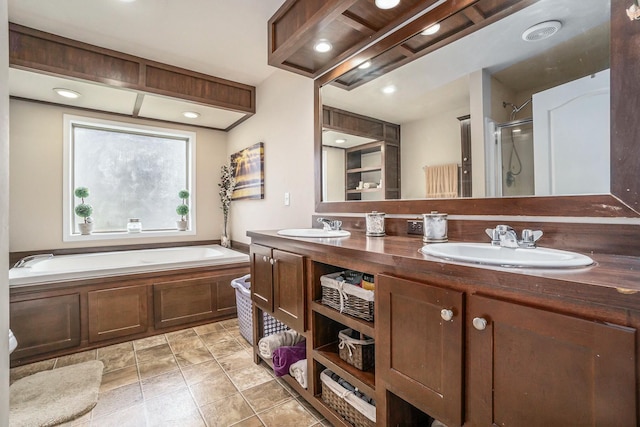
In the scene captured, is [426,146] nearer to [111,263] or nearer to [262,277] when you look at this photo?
[262,277]

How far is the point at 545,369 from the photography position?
0.70 m

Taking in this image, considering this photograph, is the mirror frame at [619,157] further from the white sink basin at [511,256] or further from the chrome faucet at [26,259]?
the chrome faucet at [26,259]

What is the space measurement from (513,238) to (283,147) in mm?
2117

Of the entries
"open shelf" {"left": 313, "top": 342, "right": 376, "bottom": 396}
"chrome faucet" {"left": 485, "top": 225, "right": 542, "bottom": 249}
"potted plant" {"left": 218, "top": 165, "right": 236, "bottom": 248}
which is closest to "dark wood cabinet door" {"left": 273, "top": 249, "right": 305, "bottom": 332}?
"open shelf" {"left": 313, "top": 342, "right": 376, "bottom": 396}

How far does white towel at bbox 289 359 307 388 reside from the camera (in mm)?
1688

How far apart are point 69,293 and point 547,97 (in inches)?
128

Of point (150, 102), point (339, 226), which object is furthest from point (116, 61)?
point (339, 226)

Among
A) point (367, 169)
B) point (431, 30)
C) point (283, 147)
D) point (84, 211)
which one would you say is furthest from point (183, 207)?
point (431, 30)

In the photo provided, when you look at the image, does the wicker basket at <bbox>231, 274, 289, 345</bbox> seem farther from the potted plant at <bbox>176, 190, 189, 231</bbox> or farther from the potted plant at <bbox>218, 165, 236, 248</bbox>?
the potted plant at <bbox>176, 190, 189, 231</bbox>

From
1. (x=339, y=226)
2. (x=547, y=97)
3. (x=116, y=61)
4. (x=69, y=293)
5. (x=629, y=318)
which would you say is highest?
(x=116, y=61)

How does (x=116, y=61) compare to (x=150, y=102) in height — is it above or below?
above

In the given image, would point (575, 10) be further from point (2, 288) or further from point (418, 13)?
point (2, 288)

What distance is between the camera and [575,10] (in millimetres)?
1104

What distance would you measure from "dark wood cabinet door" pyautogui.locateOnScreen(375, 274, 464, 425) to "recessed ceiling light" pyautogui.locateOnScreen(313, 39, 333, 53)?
1.53m
